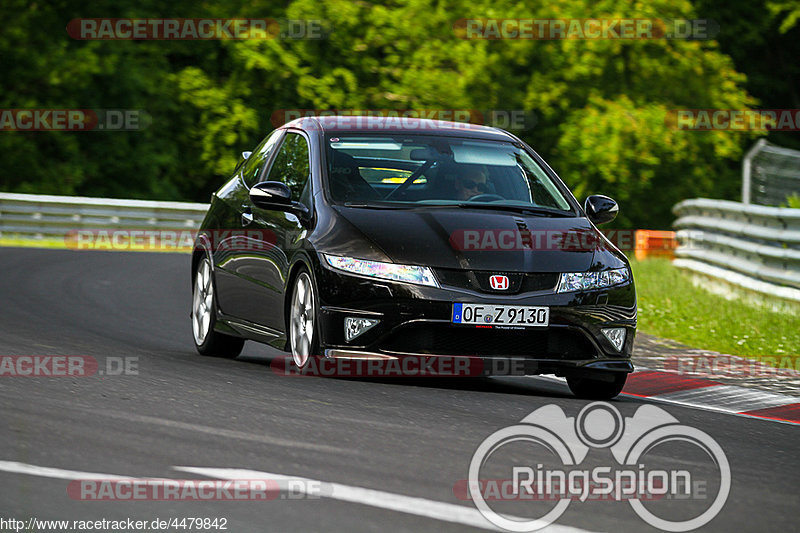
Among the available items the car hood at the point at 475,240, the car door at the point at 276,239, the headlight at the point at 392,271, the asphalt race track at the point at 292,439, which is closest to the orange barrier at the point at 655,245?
the asphalt race track at the point at 292,439

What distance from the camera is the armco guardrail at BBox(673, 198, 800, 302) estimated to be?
49.3 feet

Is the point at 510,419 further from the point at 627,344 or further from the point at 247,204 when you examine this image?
the point at 247,204

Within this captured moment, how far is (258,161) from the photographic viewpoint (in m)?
10.9

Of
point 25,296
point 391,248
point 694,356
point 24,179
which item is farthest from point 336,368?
point 24,179

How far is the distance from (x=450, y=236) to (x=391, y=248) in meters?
0.37

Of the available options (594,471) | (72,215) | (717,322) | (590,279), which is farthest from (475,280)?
(72,215)

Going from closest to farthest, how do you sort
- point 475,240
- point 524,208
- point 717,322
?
point 475,240 < point 524,208 < point 717,322

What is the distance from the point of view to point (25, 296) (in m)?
15.2

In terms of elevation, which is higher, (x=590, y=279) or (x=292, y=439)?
(x=590, y=279)

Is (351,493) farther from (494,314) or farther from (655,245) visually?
(655,245)

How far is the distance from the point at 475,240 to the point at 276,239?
144cm

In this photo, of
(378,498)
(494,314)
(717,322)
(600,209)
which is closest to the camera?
(378,498)

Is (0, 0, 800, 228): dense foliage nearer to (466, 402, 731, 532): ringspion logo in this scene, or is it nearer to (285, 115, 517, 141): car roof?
(285, 115, 517, 141): car roof

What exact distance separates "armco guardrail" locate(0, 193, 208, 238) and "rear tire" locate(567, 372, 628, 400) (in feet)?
77.7
